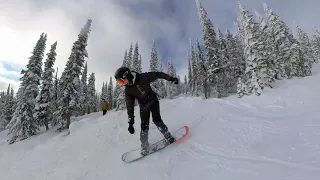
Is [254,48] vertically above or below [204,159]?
above

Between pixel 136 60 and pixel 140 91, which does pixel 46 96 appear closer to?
pixel 136 60

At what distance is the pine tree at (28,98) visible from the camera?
24.9 m

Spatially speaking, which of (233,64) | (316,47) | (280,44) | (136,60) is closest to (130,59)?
(136,60)

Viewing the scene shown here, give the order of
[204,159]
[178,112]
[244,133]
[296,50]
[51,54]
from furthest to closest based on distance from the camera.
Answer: [296,50] → [51,54] → [178,112] → [244,133] → [204,159]

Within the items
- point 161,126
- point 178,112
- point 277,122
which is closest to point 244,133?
point 277,122

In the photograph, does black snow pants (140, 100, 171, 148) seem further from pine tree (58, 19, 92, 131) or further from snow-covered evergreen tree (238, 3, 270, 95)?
pine tree (58, 19, 92, 131)

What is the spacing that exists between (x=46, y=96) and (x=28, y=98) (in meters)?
2.27

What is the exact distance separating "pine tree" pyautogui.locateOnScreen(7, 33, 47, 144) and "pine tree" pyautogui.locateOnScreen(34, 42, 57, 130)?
0.67 metres

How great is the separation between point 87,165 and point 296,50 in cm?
4388

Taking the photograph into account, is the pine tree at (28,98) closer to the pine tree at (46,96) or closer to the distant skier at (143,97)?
the pine tree at (46,96)

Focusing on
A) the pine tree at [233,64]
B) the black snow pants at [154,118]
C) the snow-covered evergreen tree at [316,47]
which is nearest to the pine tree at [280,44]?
the pine tree at [233,64]

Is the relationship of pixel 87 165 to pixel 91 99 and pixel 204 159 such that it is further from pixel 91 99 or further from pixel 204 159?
pixel 91 99

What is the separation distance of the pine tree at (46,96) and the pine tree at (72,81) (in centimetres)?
A: 329

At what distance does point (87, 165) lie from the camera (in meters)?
5.89
